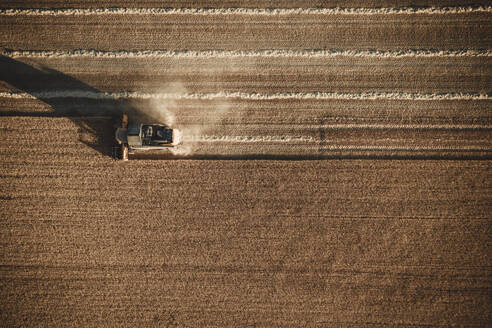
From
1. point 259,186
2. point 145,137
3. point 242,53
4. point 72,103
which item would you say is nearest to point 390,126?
point 259,186

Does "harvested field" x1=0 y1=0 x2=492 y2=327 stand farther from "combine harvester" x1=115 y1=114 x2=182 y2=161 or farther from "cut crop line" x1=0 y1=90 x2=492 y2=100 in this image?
"combine harvester" x1=115 y1=114 x2=182 y2=161

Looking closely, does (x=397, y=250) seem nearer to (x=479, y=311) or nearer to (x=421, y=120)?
(x=479, y=311)

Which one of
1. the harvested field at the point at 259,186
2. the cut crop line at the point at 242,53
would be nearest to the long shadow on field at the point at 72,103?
the harvested field at the point at 259,186

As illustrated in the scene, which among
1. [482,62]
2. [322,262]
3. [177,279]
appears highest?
[482,62]

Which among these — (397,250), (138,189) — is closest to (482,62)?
(397,250)

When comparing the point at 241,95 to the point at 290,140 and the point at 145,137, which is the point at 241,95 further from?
the point at 145,137

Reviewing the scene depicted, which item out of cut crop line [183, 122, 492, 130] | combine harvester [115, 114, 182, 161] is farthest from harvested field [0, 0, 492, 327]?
combine harvester [115, 114, 182, 161]
